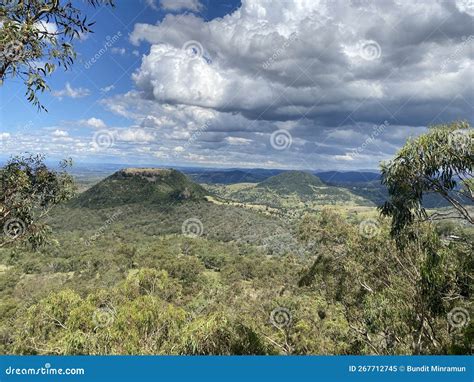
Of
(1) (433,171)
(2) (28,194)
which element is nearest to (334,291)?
(1) (433,171)

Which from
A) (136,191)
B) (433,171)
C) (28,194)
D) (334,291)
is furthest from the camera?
(136,191)

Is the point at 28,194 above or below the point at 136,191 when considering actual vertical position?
below

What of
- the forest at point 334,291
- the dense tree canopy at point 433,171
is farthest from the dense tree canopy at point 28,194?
the dense tree canopy at point 433,171

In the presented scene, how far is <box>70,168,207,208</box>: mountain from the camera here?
168 meters

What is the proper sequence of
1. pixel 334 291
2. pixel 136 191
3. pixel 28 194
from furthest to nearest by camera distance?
pixel 136 191, pixel 334 291, pixel 28 194

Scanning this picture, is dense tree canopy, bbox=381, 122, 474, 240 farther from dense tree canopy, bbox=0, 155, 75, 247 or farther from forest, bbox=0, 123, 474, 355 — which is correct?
dense tree canopy, bbox=0, 155, 75, 247

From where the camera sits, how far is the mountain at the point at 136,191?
168m

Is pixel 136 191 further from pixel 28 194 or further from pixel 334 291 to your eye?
pixel 28 194

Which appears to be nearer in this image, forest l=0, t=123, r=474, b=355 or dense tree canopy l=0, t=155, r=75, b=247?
forest l=0, t=123, r=474, b=355

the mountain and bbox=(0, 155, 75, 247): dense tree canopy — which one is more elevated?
the mountain

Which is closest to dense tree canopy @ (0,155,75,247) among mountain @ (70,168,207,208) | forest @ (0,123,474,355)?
forest @ (0,123,474,355)

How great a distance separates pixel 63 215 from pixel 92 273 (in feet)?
306

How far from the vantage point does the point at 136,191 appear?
7082 inches

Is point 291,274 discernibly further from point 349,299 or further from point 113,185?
point 113,185
